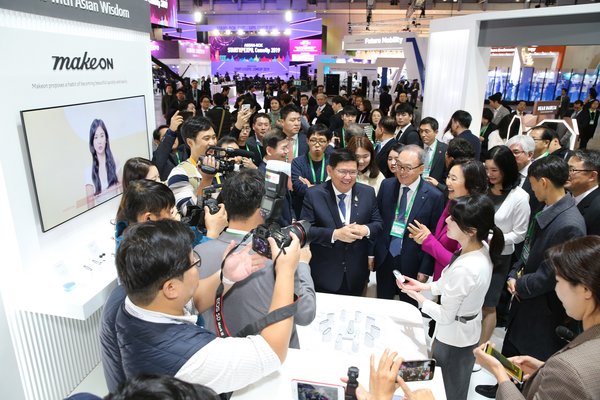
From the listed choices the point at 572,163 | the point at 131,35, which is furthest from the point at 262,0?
the point at 572,163

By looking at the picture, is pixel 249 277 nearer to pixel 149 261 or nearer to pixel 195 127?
pixel 149 261

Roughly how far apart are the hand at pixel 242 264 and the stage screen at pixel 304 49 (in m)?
21.2

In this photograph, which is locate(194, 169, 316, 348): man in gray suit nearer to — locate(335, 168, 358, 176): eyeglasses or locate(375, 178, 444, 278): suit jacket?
locate(335, 168, 358, 176): eyeglasses

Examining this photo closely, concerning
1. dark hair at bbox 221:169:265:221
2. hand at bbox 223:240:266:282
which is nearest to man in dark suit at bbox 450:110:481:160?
dark hair at bbox 221:169:265:221

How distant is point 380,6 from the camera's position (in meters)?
20.5

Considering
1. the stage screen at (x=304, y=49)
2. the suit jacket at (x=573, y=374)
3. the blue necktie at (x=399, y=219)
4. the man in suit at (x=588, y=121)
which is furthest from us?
the stage screen at (x=304, y=49)

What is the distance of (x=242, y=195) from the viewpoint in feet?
5.93

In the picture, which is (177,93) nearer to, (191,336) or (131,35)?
(131,35)

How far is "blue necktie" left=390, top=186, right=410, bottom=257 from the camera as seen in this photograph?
3143 mm

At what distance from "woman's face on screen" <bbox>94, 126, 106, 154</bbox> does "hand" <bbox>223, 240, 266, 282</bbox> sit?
209 cm

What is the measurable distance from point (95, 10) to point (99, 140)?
97cm

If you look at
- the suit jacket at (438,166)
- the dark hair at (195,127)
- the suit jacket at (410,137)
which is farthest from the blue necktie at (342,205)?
the suit jacket at (410,137)

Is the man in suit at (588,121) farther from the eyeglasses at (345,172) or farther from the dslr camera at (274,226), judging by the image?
the dslr camera at (274,226)

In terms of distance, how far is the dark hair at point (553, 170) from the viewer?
2627 mm
